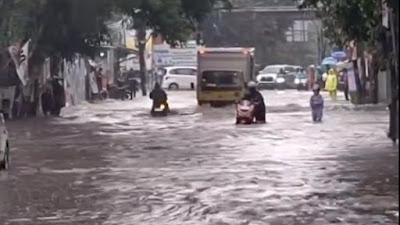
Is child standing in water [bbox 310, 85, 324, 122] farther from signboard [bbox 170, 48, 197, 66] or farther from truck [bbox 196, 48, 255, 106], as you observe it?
signboard [bbox 170, 48, 197, 66]

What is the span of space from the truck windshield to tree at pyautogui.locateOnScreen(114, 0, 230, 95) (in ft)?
→ 18.9

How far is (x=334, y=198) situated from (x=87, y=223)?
341 centimetres

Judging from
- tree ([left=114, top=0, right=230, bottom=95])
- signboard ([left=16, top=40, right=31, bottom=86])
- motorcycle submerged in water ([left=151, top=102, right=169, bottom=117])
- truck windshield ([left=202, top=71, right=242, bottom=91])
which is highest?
tree ([left=114, top=0, right=230, bottom=95])

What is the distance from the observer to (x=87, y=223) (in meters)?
Answer: 12.3

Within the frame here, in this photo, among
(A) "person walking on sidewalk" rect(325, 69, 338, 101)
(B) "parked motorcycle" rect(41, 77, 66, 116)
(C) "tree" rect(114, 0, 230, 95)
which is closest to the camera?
(C) "tree" rect(114, 0, 230, 95)

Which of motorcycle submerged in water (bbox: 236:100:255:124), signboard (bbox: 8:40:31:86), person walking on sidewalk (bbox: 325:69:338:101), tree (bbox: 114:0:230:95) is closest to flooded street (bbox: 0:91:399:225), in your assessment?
motorcycle submerged in water (bbox: 236:100:255:124)

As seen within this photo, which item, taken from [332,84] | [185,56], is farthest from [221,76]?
[185,56]

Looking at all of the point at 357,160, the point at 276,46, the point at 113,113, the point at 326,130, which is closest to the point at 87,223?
the point at 357,160

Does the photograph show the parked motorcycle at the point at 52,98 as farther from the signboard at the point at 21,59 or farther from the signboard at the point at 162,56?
the signboard at the point at 162,56

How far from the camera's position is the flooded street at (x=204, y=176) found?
42.0 ft

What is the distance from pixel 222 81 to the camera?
4747 centimetres

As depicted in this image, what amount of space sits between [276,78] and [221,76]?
28.7 metres

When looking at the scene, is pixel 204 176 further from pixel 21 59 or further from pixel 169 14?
pixel 169 14

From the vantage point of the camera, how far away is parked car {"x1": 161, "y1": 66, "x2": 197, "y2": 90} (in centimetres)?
7319
